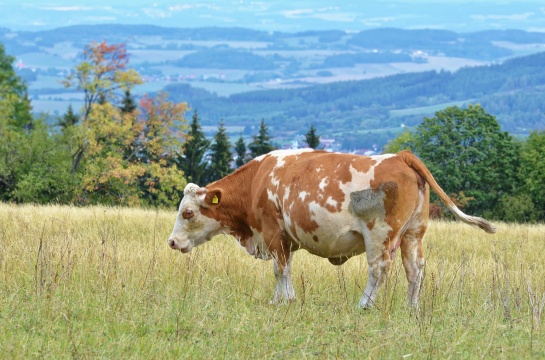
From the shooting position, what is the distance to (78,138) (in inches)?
2020

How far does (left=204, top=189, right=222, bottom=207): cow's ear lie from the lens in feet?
38.9

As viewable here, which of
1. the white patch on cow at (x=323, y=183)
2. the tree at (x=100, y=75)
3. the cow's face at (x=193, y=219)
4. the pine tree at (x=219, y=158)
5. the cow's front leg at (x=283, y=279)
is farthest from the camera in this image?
the pine tree at (x=219, y=158)

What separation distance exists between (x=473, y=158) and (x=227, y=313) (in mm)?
73044

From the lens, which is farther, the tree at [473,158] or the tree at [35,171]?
the tree at [473,158]

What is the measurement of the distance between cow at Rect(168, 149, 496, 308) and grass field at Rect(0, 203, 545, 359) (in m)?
0.34

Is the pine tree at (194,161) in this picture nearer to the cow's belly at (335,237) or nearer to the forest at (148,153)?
the forest at (148,153)

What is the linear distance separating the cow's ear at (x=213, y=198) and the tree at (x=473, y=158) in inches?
2592

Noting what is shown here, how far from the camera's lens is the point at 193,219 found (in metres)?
12.0

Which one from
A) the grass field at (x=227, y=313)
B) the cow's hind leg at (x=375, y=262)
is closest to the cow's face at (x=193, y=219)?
the grass field at (x=227, y=313)

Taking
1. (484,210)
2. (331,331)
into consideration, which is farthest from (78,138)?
(331,331)

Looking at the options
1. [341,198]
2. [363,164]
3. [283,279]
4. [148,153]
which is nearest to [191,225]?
[283,279]

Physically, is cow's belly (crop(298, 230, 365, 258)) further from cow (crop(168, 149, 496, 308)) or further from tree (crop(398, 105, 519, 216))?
tree (crop(398, 105, 519, 216))

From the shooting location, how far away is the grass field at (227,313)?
7.87 meters

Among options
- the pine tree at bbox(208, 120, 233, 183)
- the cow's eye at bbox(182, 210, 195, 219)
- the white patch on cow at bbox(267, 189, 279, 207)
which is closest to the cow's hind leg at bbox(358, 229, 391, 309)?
the white patch on cow at bbox(267, 189, 279, 207)
